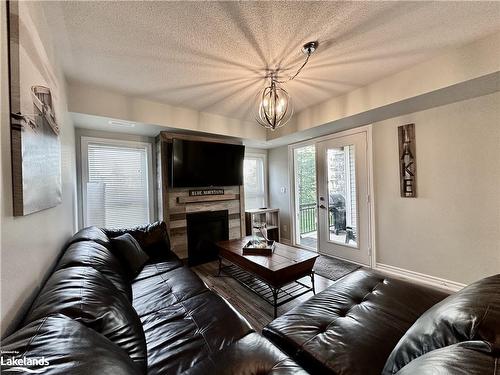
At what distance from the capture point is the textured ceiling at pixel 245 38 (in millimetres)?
1425

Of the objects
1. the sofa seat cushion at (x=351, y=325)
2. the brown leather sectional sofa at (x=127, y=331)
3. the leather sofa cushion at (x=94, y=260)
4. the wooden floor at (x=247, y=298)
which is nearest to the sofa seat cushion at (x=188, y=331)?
the brown leather sectional sofa at (x=127, y=331)

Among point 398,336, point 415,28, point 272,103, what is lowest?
point 398,336

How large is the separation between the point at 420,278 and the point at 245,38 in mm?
3456

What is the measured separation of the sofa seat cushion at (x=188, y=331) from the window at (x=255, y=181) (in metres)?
3.34

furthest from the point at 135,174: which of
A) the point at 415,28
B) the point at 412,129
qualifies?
the point at 412,129

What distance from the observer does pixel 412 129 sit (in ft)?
8.74

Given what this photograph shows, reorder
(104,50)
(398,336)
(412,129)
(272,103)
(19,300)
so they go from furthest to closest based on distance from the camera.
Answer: (412,129)
(272,103)
(104,50)
(398,336)
(19,300)

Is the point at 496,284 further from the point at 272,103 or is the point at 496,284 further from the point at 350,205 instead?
the point at 350,205

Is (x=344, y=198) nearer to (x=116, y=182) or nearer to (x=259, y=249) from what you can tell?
(x=259, y=249)

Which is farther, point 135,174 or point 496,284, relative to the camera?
point 135,174

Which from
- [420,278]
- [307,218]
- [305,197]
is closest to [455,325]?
[420,278]

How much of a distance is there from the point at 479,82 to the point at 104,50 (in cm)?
341

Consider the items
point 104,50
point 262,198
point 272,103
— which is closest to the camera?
point 104,50

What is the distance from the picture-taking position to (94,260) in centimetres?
146
